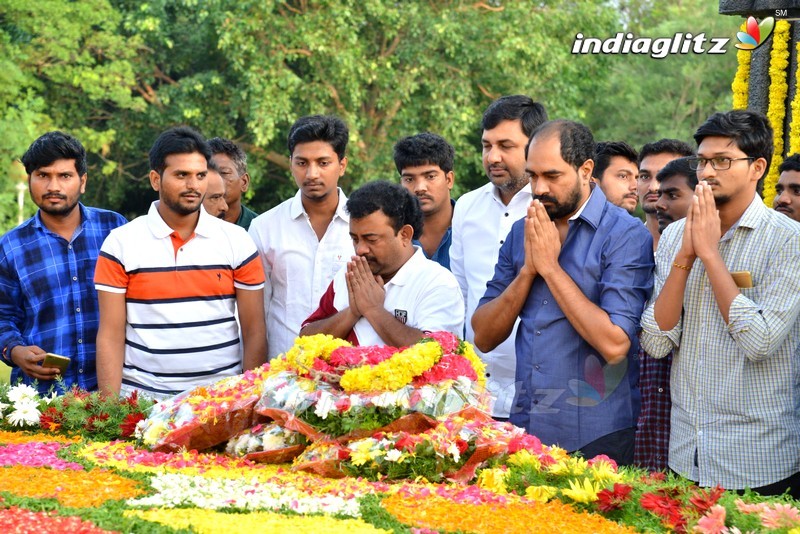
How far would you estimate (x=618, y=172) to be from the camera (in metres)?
6.94

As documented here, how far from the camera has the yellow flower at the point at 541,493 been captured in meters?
3.65

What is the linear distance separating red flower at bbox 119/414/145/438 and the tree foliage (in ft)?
48.4

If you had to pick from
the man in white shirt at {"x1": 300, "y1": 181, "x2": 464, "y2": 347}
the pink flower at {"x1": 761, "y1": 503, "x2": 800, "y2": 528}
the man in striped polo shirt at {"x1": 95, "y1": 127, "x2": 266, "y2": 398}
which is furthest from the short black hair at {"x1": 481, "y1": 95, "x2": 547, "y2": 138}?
the pink flower at {"x1": 761, "y1": 503, "x2": 800, "y2": 528}

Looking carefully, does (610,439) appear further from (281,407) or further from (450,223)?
(450,223)

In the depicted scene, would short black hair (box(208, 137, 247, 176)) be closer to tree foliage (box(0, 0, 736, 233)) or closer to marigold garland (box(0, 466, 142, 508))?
marigold garland (box(0, 466, 142, 508))

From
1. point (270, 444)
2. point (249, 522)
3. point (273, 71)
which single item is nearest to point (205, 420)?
point (270, 444)

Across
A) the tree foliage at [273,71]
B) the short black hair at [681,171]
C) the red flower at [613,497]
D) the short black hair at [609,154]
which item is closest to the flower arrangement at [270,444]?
the red flower at [613,497]

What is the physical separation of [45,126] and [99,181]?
3642mm

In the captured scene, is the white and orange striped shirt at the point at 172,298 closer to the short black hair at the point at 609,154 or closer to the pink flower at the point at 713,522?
the pink flower at the point at 713,522

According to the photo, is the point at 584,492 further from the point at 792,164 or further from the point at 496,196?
the point at 792,164

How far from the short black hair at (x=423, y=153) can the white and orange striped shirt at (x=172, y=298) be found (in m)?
1.37

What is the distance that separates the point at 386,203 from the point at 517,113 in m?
1.12

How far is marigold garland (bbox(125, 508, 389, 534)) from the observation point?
326 centimetres

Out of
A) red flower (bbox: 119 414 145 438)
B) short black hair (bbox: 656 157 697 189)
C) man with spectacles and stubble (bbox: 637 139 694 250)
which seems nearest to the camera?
red flower (bbox: 119 414 145 438)
